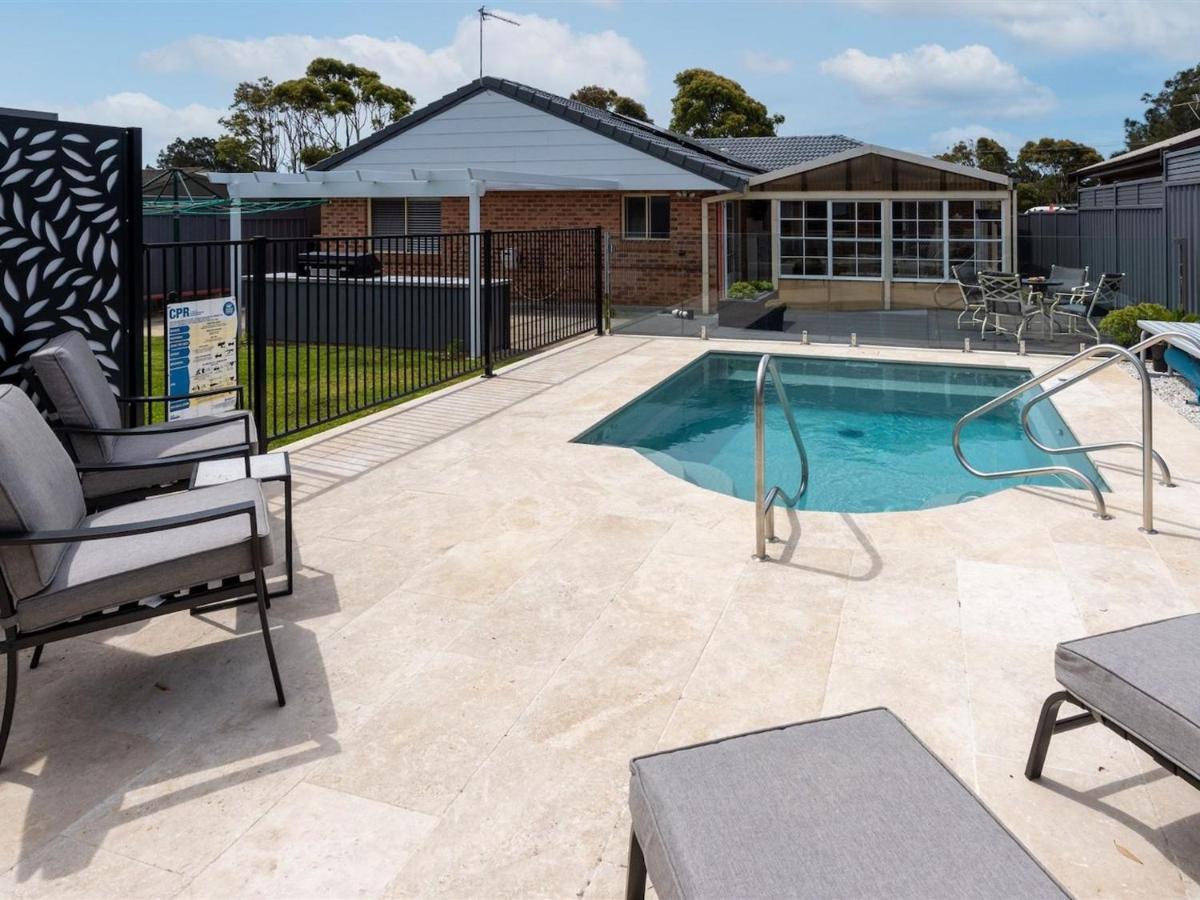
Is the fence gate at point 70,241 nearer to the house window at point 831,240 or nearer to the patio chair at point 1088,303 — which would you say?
the patio chair at point 1088,303

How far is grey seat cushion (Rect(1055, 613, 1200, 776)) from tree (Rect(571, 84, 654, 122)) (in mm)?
50199

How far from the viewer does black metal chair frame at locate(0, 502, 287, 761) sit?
2.85 m

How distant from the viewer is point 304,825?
2.59m

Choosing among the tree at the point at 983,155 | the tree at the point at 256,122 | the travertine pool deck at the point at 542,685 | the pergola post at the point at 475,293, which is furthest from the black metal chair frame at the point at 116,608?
the tree at the point at 983,155

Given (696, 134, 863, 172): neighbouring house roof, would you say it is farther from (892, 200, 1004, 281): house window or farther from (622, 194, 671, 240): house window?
(892, 200, 1004, 281): house window

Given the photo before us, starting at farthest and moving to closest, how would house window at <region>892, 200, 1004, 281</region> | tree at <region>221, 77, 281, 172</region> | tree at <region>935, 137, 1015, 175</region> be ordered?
tree at <region>935, 137, 1015, 175</region>
tree at <region>221, 77, 281, 172</region>
house window at <region>892, 200, 1004, 281</region>

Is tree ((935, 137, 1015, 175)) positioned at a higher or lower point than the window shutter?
higher

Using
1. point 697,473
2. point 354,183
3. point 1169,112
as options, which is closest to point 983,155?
point 1169,112

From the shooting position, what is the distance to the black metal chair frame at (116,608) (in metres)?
2.85

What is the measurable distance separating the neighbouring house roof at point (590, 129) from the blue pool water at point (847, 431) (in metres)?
5.90

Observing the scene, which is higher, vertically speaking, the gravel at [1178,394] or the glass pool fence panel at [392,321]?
the glass pool fence panel at [392,321]

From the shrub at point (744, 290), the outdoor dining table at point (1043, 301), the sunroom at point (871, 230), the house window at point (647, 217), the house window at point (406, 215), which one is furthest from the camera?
the house window at point (406, 215)

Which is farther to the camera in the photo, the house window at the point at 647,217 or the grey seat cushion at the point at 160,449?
the house window at the point at 647,217

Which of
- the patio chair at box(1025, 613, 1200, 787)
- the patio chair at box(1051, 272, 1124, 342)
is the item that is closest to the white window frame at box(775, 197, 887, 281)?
the patio chair at box(1051, 272, 1124, 342)
